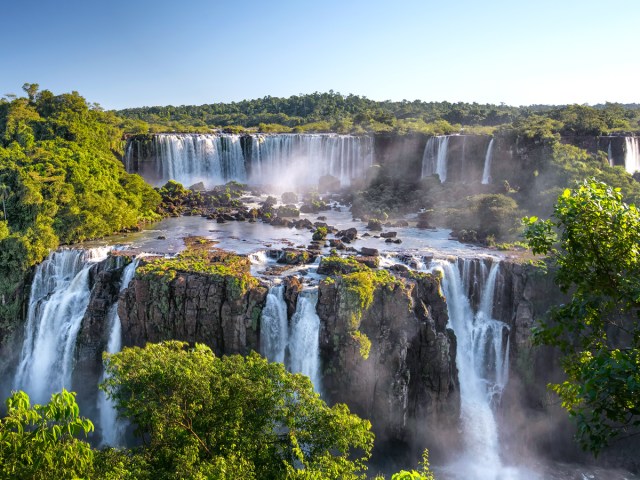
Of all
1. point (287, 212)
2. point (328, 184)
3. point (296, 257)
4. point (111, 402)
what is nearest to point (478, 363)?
point (296, 257)

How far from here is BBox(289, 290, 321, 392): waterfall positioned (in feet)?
64.8

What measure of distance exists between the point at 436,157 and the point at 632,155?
571 inches

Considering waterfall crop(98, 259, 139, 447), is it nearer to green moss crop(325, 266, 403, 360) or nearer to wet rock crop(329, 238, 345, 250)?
green moss crop(325, 266, 403, 360)

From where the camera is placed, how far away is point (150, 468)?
914 centimetres

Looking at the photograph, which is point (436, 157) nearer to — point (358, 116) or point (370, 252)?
point (358, 116)

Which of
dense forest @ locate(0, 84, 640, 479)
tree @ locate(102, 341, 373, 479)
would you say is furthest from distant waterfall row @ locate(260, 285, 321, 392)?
tree @ locate(102, 341, 373, 479)

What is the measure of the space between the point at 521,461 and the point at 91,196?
1007 inches

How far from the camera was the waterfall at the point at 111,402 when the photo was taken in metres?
19.8

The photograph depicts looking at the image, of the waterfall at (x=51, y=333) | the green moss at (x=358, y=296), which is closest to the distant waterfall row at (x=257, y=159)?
the waterfall at (x=51, y=333)

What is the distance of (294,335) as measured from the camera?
65.8 feet

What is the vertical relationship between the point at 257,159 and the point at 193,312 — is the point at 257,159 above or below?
above

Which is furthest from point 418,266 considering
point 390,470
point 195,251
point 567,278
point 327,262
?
point 567,278

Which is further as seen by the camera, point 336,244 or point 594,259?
point 336,244

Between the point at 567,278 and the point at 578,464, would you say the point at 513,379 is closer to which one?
the point at 578,464
